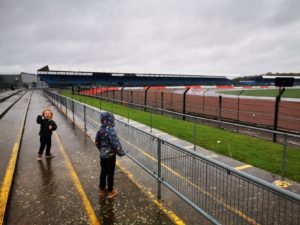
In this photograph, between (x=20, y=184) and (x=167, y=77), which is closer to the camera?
(x=20, y=184)

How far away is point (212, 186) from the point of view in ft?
17.7

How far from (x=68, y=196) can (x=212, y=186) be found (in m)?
3.01

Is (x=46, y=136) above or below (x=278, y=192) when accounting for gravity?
below

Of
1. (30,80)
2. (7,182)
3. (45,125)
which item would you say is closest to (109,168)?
(7,182)

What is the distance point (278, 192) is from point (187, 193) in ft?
7.94

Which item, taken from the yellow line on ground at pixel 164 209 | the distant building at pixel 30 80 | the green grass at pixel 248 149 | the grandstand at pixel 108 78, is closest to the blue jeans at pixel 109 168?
the yellow line on ground at pixel 164 209

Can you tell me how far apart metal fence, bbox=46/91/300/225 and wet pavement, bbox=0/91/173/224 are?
59cm

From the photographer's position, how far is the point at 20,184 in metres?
5.73

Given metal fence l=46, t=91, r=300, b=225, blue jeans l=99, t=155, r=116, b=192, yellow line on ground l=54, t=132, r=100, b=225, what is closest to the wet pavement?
yellow line on ground l=54, t=132, r=100, b=225

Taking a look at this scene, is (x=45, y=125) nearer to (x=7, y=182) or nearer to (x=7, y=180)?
(x=7, y=180)

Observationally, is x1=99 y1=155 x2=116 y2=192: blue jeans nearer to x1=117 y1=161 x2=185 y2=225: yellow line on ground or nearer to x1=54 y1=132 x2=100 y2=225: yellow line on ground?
x1=54 y1=132 x2=100 y2=225: yellow line on ground

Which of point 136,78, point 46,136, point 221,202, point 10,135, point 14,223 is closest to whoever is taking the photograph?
point 14,223

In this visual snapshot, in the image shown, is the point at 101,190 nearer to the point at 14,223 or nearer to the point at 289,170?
the point at 14,223

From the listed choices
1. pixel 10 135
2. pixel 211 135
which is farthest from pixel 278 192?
pixel 10 135
